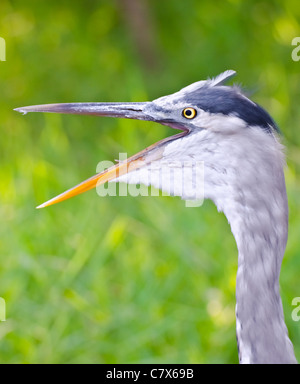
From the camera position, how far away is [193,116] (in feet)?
5.33

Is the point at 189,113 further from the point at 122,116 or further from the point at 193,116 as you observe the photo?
the point at 122,116

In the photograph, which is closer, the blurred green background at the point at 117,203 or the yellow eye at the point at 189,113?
the yellow eye at the point at 189,113

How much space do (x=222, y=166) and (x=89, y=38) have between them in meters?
3.86

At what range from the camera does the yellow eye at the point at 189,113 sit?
5.31 ft

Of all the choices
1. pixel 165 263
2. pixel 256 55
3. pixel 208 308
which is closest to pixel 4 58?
pixel 256 55

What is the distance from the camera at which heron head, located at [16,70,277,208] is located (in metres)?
1.58

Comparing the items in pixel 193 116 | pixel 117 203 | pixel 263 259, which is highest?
pixel 117 203

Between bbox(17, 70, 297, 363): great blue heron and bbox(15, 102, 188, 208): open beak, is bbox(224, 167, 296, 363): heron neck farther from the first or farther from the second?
A: bbox(15, 102, 188, 208): open beak

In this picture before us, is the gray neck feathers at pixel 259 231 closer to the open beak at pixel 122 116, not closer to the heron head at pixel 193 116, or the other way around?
the heron head at pixel 193 116

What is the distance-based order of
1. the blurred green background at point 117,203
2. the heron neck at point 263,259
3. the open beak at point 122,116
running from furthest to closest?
the blurred green background at point 117,203 → the open beak at point 122,116 → the heron neck at point 263,259

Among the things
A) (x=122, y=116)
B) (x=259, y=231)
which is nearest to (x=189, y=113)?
Result: (x=122, y=116)

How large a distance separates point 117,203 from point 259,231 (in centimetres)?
225

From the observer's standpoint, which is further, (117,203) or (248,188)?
(117,203)

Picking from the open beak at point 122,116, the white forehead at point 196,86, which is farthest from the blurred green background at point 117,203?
the open beak at point 122,116
